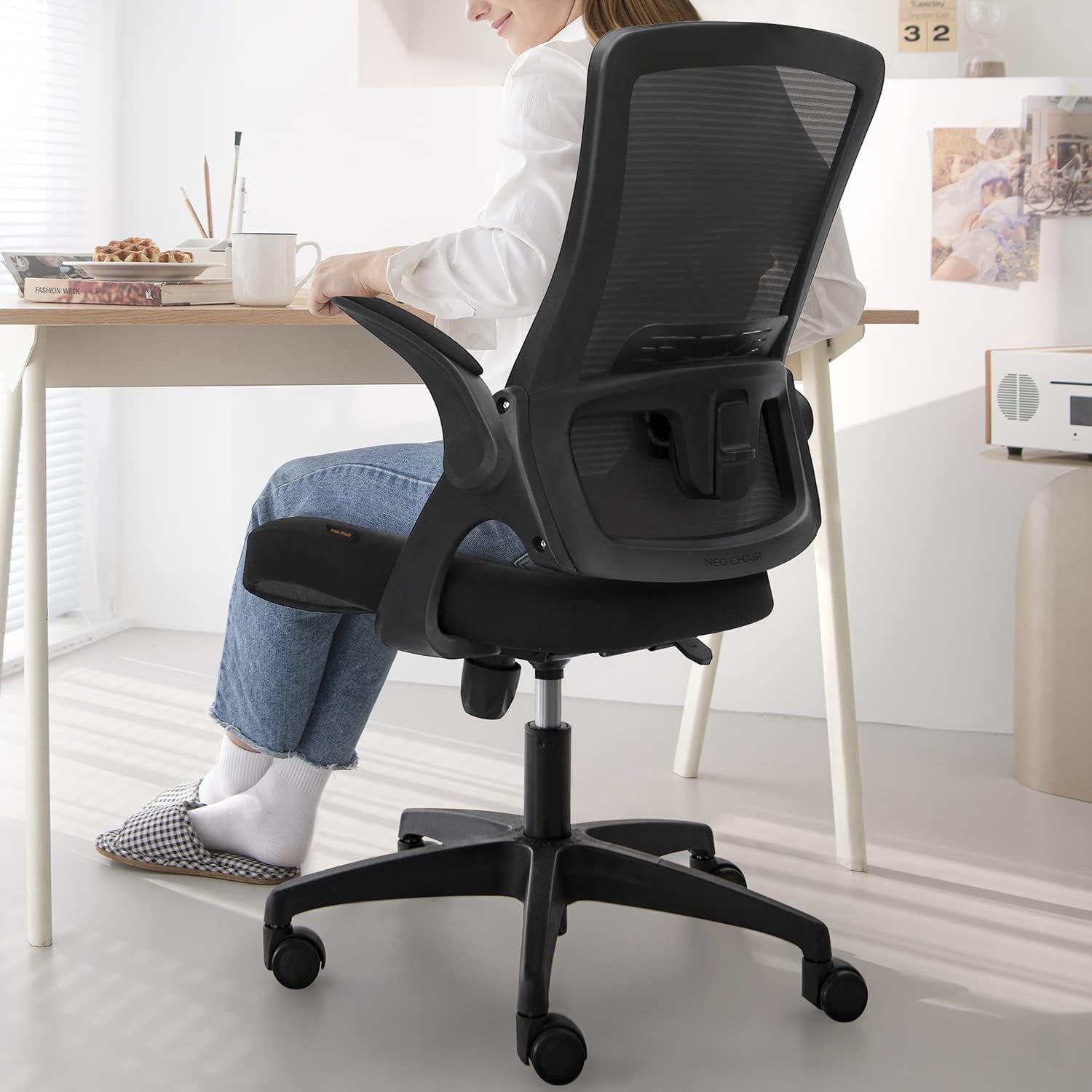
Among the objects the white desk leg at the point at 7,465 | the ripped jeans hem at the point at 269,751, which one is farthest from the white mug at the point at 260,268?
the ripped jeans hem at the point at 269,751

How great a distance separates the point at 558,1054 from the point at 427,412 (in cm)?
167

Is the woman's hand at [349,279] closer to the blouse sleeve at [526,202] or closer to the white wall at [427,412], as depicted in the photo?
the blouse sleeve at [526,202]

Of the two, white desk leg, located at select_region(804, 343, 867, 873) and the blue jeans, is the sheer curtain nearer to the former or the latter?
the blue jeans

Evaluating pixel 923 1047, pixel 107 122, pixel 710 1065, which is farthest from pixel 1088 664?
pixel 107 122

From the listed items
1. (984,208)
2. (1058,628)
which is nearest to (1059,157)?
(984,208)

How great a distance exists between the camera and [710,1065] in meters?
1.33

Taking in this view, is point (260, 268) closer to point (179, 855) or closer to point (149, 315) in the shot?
point (149, 315)

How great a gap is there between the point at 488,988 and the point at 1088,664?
3.65 feet

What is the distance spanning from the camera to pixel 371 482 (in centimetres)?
140

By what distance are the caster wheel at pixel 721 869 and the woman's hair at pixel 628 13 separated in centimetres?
97

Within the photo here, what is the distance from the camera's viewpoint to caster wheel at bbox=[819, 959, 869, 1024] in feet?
4.60

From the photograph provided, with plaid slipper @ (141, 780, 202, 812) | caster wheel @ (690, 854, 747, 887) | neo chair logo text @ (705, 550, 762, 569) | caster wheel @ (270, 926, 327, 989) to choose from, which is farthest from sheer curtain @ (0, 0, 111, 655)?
neo chair logo text @ (705, 550, 762, 569)

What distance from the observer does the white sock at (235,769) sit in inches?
69.7

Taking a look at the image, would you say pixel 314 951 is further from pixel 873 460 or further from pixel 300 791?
pixel 873 460
